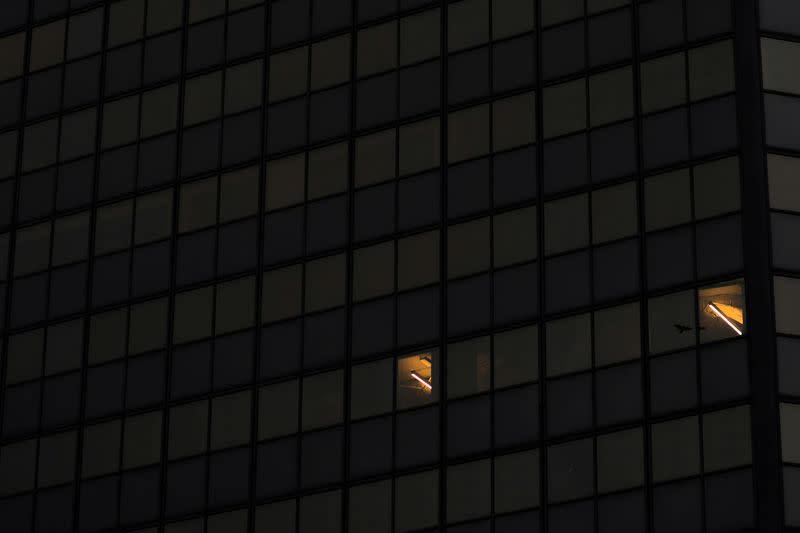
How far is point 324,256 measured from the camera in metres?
66.6

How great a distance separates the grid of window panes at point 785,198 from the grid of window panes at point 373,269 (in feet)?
3.74

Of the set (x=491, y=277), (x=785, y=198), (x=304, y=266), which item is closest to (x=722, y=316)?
(x=785, y=198)

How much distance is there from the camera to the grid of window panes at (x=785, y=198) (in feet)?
186

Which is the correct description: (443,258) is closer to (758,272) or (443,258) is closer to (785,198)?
(758,272)

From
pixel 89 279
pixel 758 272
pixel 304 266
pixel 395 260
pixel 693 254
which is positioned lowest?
pixel 758 272

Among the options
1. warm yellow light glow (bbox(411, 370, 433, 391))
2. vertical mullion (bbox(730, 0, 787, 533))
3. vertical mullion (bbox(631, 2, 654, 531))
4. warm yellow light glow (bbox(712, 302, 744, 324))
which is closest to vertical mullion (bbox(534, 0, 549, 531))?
vertical mullion (bbox(631, 2, 654, 531))

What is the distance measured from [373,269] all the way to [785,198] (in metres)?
13.5

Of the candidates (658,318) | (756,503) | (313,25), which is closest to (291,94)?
(313,25)

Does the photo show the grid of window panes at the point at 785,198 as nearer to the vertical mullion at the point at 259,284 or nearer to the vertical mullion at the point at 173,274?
the vertical mullion at the point at 259,284

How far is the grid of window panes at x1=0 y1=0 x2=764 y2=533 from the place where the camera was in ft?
195

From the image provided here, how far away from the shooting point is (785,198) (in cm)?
5916

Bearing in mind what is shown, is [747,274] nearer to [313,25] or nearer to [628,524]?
[628,524]

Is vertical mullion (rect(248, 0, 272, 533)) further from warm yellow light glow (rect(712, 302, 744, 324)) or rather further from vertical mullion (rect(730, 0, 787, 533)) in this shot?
vertical mullion (rect(730, 0, 787, 533))

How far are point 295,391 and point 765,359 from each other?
15.6 meters
